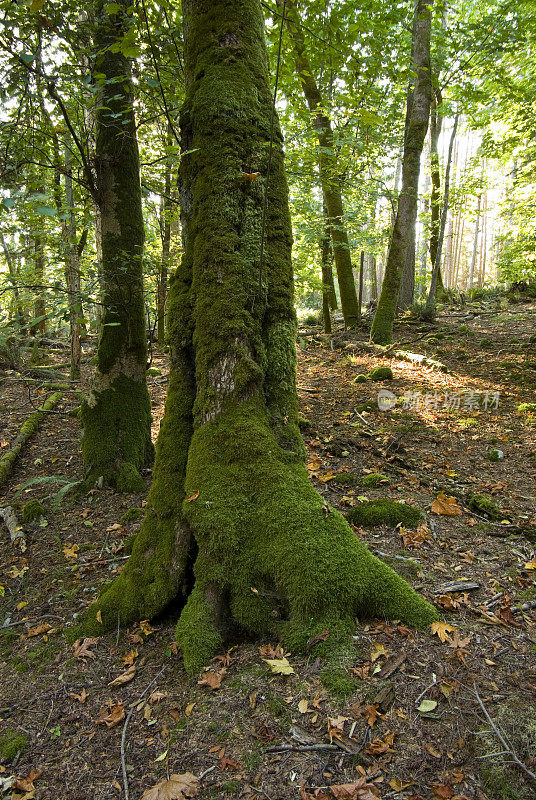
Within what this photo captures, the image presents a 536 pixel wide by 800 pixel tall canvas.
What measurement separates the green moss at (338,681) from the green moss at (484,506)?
267cm

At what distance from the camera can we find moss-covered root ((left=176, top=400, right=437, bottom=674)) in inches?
94.5

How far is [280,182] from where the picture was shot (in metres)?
3.13

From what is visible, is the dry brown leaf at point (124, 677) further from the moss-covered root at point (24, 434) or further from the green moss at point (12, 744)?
the moss-covered root at point (24, 434)

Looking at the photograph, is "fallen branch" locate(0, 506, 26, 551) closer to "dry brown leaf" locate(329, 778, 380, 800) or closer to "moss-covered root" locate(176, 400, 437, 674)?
"moss-covered root" locate(176, 400, 437, 674)

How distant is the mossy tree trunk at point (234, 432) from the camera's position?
2477 mm

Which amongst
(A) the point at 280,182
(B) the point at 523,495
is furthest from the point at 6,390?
(B) the point at 523,495

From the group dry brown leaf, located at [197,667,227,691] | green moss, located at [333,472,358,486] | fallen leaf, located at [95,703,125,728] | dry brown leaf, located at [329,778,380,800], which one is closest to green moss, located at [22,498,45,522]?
fallen leaf, located at [95,703,125,728]

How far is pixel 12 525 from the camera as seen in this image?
4605 mm

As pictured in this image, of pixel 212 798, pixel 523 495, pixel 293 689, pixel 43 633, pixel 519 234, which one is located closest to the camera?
pixel 212 798

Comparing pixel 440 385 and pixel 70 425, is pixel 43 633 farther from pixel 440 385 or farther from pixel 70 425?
pixel 440 385

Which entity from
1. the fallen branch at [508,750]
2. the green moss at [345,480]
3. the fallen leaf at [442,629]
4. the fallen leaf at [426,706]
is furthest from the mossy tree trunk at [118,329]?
the fallen branch at [508,750]

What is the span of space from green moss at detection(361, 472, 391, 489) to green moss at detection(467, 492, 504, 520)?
871 mm

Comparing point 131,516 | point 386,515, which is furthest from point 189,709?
point 131,516

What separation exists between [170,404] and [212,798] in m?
2.27
